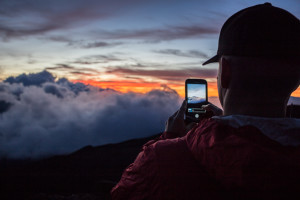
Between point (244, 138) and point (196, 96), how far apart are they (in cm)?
253

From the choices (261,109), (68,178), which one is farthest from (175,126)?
(68,178)

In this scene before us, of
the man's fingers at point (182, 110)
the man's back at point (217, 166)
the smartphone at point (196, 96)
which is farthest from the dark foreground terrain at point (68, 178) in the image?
the man's back at point (217, 166)

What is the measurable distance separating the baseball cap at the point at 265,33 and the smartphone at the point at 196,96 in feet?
6.48

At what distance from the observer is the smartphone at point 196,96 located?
12.8 ft

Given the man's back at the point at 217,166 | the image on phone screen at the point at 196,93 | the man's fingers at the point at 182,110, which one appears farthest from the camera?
the image on phone screen at the point at 196,93

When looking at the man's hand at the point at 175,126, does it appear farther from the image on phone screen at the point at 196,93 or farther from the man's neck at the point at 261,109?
the image on phone screen at the point at 196,93

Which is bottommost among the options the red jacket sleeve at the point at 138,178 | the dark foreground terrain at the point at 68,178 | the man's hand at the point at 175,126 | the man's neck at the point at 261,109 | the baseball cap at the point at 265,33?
the dark foreground terrain at the point at 68,178

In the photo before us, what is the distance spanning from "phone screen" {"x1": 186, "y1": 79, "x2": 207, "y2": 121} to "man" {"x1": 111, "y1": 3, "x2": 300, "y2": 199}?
177 cm

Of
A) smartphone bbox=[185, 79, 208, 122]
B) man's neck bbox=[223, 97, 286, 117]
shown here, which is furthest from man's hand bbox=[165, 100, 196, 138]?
smartphone bbox=[185, 79, 208, 122]

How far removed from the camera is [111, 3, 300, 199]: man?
165 centimetres

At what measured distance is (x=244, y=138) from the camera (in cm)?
171

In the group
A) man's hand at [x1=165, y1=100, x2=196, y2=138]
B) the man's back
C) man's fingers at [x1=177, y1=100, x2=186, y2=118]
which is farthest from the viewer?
man's fingers at [x1=177, y1=100, x2=186, y2=118]

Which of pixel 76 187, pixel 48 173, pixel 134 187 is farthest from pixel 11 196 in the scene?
pixel 134 187

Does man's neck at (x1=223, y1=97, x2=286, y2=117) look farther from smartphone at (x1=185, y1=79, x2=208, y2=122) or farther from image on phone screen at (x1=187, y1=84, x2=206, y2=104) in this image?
image on phone screen at (x1=187, y1=84, x2=206, y2=104)
